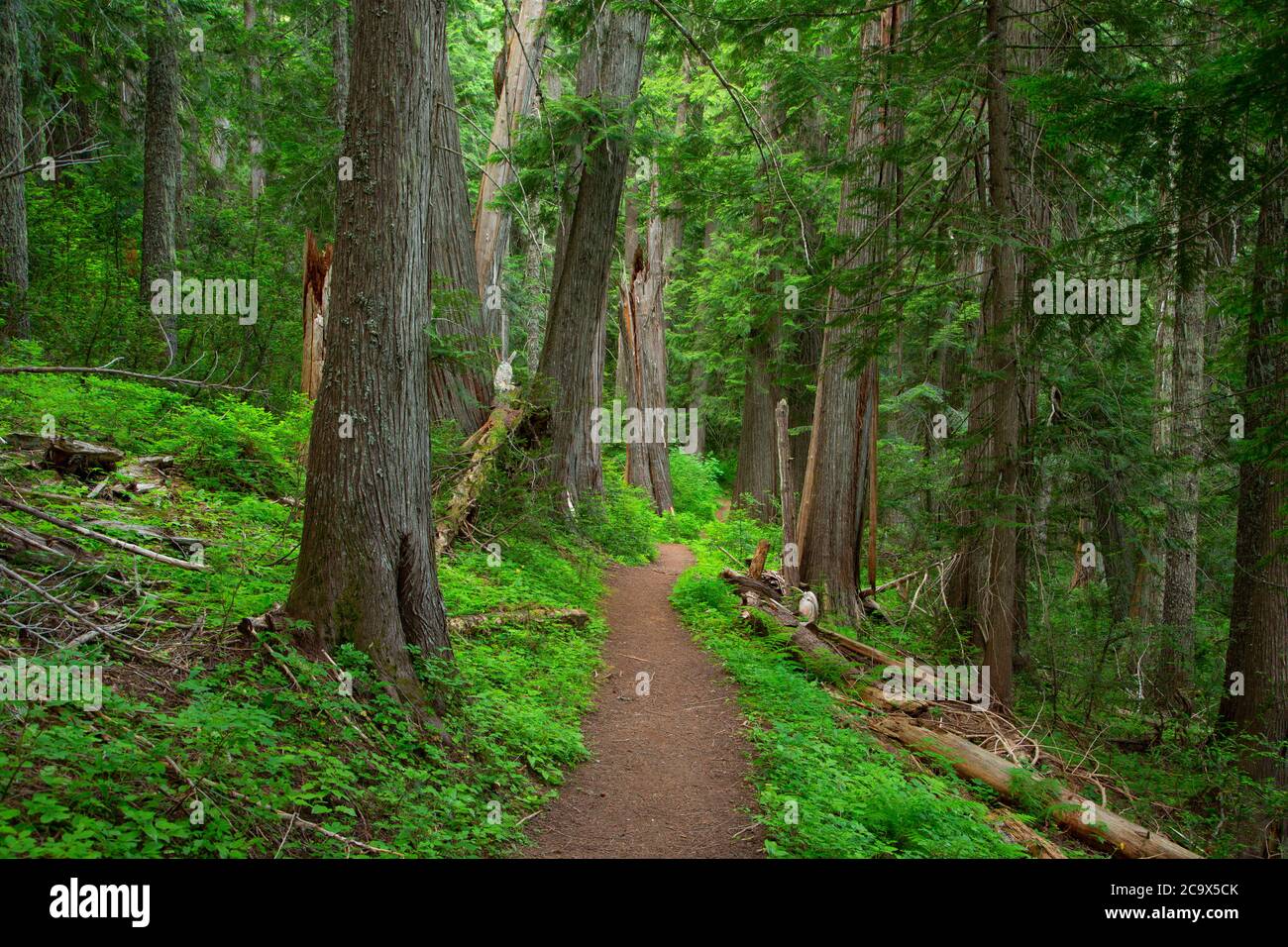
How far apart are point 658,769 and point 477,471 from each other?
5079 millimetres

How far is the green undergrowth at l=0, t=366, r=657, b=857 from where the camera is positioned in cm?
335

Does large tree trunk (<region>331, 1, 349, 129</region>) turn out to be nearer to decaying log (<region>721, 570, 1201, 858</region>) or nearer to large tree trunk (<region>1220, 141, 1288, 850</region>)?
decaying log (<region>721, 570, 1201, 858</region>)

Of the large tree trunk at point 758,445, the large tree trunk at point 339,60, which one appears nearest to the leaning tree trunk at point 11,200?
the large tree trunk at point 339,60

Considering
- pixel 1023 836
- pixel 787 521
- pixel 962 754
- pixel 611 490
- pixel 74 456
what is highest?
pixel 74 456

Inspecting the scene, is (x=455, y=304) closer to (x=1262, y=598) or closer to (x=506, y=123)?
(x=506, y=123)

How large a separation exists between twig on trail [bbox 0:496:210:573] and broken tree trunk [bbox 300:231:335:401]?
4.52 m

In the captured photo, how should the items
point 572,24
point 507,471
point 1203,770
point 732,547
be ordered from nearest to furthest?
point 1203,770 → point 572,24 → point 507,471 → point 732,547

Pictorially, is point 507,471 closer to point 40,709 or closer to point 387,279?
point 387,279

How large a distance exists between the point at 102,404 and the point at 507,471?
460 cm

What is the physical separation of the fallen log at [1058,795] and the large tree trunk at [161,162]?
452 inches

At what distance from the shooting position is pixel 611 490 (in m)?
Answer: 15.7

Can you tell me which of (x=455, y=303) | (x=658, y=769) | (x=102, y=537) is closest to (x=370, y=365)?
(x=102, y=537)

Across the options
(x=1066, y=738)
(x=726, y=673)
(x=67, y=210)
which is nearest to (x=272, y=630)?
(x=726, y=673)

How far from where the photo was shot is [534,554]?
10.4 metres
